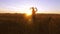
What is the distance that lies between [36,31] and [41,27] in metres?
2.11

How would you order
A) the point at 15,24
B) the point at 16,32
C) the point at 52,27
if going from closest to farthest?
the point at 16,32, the point at 52,27, the point at 15,24

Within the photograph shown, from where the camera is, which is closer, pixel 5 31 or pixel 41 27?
pixel 5 31

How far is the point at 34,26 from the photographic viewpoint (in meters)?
24.8

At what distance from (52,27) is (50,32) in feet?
4.74

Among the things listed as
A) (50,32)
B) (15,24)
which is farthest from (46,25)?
(15,24)

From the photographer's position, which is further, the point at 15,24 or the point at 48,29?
the point at 15,24

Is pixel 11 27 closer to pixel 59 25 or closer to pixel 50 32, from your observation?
pixel 50 32

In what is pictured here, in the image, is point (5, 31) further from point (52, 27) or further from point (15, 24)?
point (52, 27)

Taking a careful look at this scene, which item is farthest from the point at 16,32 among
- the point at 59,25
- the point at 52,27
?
the point at 59,25

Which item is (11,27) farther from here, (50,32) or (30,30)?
(50,32)

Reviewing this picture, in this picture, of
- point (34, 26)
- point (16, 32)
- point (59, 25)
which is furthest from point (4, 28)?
point (59, 25)

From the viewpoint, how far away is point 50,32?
76.1ft

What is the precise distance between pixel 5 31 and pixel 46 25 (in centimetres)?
648

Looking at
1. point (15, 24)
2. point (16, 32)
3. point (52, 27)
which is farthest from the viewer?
point (15, 24)
